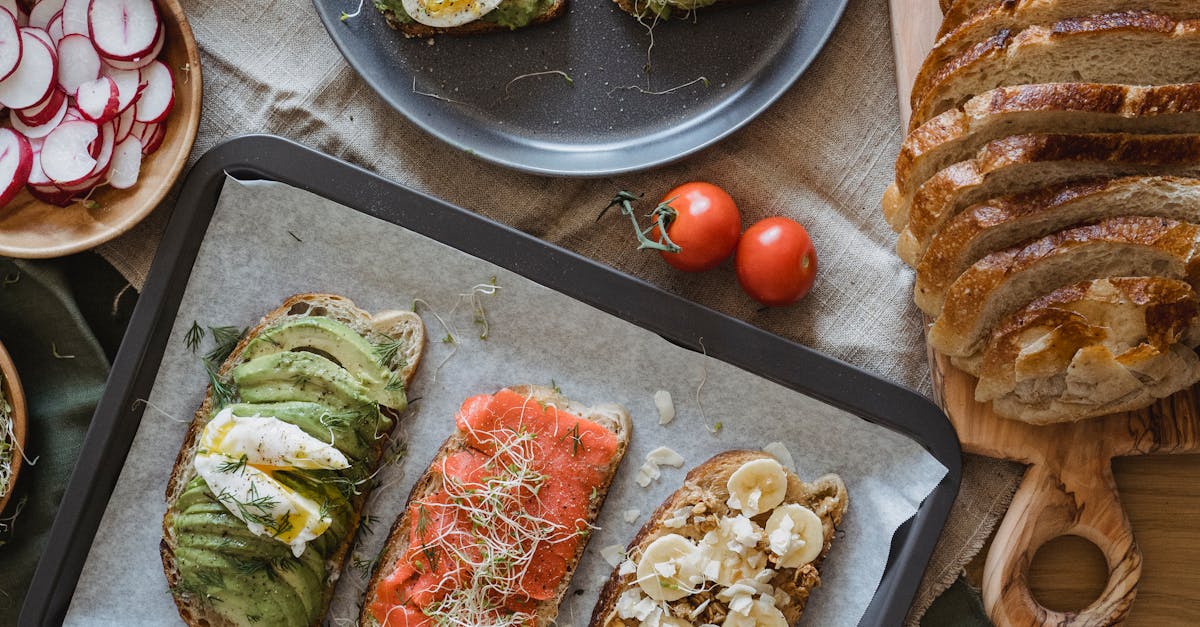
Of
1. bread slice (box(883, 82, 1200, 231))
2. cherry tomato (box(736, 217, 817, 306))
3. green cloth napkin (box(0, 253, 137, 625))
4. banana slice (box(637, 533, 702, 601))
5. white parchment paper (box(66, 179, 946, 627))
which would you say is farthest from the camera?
green cloth napkin (box(0, 253, 137, 625))

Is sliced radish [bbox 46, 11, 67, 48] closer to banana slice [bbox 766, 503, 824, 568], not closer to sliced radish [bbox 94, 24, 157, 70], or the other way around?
sliced radish [bbox 94, 24, 157, 70]

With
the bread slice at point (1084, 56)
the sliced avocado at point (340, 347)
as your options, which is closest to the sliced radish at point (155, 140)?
the sliced avocado at point (340, 347)

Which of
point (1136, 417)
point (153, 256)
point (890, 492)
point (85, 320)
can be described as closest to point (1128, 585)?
point (1136, 417)

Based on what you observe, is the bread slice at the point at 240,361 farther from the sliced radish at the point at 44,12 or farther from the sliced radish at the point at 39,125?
the sliced radish at the point at 44,12

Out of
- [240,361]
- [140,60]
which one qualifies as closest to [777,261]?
[240,361]

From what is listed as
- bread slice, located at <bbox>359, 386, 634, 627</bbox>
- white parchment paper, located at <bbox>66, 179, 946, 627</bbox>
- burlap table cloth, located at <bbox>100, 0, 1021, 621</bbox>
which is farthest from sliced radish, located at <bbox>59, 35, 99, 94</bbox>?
bread slice, located at <bbox>359, 386, 634, 627</bbox>

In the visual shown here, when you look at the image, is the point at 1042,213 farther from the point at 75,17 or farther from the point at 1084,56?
the point at 75,17
